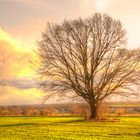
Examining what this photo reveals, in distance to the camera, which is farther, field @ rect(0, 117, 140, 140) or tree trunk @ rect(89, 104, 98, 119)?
tree trunk @ rect(89, 104, 98, 119)

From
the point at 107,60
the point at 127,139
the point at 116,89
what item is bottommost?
the point at 127,139

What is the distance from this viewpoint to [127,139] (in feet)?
82.6

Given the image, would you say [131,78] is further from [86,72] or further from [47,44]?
[47,44]

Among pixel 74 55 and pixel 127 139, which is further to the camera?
pixel 74 55

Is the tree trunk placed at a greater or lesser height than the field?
greater

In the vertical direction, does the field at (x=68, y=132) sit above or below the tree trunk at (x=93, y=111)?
below

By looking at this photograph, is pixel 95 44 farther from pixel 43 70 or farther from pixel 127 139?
pixel 127 139

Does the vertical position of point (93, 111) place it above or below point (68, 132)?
above

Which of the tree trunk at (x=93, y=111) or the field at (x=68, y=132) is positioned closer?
the field at (x=68, y=132)

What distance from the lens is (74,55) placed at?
52.5 meters

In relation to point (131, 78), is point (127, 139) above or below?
below

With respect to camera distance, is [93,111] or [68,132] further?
[93,111]

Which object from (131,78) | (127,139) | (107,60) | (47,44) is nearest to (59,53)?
(47,44)

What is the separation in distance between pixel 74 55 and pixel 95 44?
3326mm
